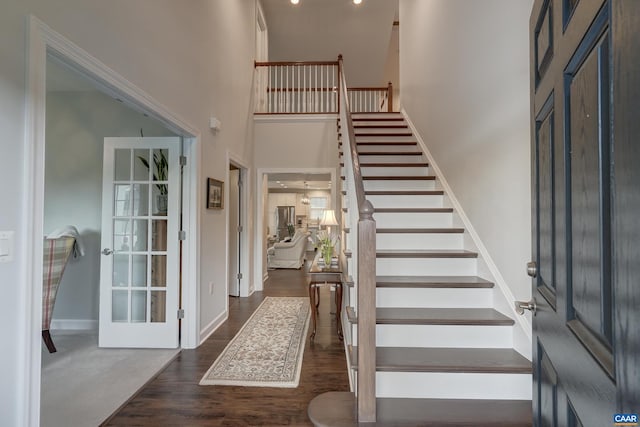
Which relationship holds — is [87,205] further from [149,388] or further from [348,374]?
[348,374]

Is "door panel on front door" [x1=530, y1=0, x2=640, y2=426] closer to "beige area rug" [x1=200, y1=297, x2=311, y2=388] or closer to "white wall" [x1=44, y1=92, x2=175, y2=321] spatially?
"beige area rug" [x1=200, y1=297, x2=311, y2=388]

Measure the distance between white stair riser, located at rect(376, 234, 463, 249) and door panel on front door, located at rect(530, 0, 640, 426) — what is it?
1924 mm

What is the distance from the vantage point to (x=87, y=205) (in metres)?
3.62

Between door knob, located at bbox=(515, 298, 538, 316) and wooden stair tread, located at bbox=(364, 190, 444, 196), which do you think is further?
wooden stair tread, located at bbox=(364, 190, 444, 196)

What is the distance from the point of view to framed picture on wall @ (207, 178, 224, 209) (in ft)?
11.1

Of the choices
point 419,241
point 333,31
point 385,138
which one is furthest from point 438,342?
point 333,31

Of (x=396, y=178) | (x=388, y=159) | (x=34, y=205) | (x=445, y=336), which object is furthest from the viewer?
(x=388, y=159)

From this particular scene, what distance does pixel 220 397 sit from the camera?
2205mm

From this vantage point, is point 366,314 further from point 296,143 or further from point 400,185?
point 296,143

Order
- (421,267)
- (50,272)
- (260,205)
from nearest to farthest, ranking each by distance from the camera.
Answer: (421,267), (50,272), (260,205)

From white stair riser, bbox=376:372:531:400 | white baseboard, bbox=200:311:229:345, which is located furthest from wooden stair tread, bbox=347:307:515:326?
white baseboard, bbox=200:311:229:345

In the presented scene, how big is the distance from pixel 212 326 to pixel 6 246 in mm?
2465

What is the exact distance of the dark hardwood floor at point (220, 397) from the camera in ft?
6.45

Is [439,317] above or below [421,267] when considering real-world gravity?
below
